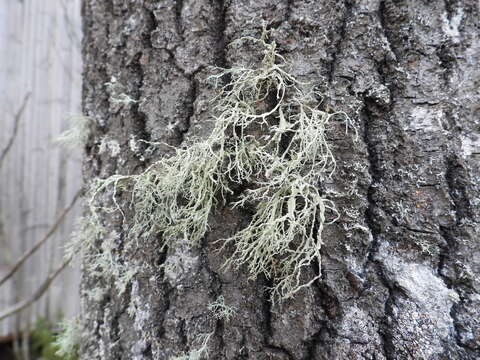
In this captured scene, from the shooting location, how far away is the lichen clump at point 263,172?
2.10 ft

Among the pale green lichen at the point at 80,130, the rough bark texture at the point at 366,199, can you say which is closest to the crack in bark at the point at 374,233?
the rough bark texture at the point at 366,199

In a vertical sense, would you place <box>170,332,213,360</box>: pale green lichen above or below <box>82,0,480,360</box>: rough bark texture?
below

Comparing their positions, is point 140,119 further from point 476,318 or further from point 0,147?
point 0,147

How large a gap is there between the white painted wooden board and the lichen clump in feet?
5.51

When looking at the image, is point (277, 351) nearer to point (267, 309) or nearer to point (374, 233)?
point (267, 309)

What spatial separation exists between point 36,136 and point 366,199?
2.21 m

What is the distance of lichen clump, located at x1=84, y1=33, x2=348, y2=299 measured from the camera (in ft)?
2.10

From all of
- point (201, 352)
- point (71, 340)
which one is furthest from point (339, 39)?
point (71, 340)

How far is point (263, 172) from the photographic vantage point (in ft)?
2.19

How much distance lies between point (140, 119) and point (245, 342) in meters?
0.50

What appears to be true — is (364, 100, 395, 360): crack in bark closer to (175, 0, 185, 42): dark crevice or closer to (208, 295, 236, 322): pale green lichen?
(208, 295, 236, 322): pale green lichen

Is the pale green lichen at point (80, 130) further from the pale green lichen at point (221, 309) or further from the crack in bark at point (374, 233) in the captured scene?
the crack in bark at point (374, 233)

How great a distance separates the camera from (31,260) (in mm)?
2301

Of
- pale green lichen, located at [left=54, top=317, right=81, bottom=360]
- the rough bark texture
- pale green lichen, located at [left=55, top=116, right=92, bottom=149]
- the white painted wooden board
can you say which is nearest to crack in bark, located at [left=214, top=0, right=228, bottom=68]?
the rough bark texture
